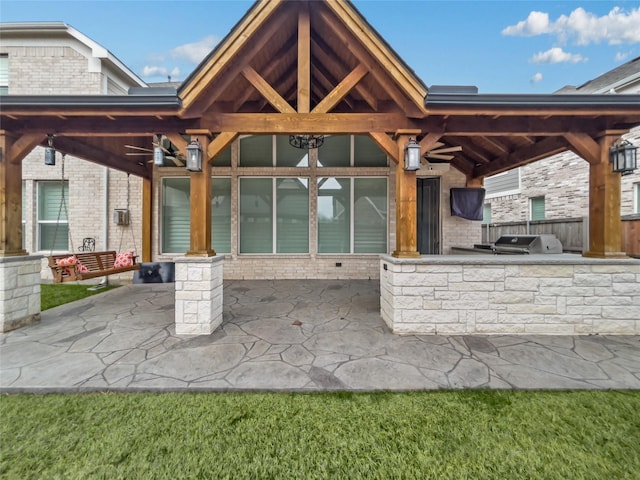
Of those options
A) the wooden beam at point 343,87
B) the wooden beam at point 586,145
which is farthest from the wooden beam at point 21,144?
the wooden beam at point 586,145

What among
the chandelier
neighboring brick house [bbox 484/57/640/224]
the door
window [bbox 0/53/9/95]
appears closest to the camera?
the chandelier

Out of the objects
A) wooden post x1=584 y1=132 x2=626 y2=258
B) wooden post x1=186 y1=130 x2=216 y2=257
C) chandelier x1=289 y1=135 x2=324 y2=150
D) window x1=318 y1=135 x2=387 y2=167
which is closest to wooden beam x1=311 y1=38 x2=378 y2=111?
chandelier x1=289 y1=135 x2=324 y2=150

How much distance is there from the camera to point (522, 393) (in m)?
2.54

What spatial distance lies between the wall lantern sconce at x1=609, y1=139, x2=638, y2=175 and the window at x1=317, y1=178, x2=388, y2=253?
4.60 metres

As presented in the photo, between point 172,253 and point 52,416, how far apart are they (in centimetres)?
593

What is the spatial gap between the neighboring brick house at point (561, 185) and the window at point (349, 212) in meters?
7.96

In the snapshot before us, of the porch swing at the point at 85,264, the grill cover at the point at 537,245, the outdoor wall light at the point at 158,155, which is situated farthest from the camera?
the grill cover at the point at 537,245

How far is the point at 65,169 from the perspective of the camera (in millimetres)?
7336

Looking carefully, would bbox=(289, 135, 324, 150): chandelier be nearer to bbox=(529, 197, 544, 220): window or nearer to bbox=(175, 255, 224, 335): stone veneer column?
bbox=(175, 255, 224, 335): stone veneer column

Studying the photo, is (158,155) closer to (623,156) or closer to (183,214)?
(183,214)

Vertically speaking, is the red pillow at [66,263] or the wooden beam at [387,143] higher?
the wooden beam at [387,143]

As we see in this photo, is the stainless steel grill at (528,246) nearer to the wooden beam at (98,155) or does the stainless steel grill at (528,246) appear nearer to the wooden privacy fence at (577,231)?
the wooden privacy fence at (577,231)

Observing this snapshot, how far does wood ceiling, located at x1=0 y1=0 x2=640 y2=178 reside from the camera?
11.8 ft

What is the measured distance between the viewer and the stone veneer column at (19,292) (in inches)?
153
